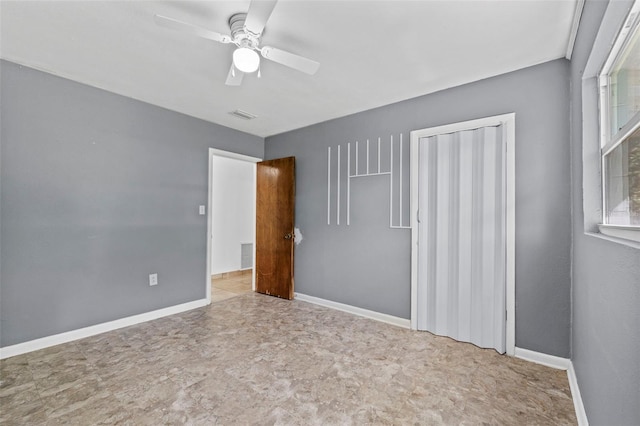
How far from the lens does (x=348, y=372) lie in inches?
86.8

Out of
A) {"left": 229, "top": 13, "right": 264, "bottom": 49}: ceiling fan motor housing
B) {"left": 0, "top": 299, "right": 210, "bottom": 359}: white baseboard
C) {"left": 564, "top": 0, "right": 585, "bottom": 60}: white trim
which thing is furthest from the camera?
{"left": 0, "top": 299, "right": 210, "bottom": 359}: white baseboard

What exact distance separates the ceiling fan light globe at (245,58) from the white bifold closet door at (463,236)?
6.33 ft

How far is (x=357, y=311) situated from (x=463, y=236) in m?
1.55

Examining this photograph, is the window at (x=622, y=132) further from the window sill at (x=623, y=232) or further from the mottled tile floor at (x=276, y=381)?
the mottled tile floor at (x=276, y=381)

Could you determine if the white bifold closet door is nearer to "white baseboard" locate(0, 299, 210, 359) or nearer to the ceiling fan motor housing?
the ceiling fan motor housing

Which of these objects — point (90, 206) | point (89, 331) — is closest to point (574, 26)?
point (90, 206)

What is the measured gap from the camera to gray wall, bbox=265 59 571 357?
2295mm

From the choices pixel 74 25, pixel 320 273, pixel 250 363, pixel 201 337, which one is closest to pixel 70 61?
pixel 74 25

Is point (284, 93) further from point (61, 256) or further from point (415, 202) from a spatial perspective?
point (61, 256)

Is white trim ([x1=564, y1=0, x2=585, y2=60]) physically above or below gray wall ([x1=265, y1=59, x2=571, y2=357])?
above

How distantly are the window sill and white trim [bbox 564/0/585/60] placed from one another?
131cm

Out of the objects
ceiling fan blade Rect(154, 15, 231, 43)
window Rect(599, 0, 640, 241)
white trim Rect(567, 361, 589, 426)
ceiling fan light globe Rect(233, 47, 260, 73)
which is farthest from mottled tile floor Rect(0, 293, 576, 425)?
ceiling fan blade Rect(154, 15, 231, 43)

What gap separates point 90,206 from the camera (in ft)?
9.46

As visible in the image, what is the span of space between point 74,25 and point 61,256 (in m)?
2.00
